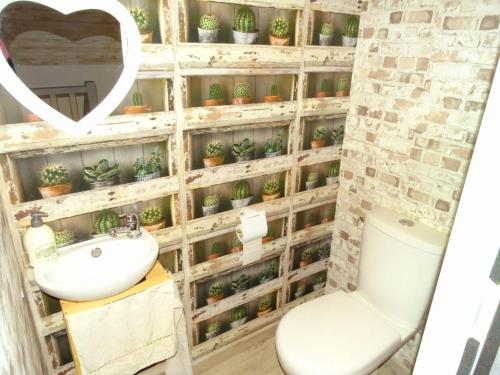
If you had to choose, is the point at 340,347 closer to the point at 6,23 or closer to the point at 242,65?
the point at 242,65

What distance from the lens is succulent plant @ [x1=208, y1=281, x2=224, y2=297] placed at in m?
2.06

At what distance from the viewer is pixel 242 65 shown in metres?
1.66

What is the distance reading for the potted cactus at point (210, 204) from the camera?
6.03ft

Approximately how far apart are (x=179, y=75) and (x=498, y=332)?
1400mm

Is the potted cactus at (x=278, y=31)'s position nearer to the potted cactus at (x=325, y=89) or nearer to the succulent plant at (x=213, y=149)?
the potted cactus at (x=325, y=89)

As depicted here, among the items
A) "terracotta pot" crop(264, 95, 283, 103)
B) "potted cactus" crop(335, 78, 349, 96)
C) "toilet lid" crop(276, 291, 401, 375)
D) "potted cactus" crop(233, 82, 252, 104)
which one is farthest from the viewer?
"potted cactus" crop(335, 78, 349, 96)

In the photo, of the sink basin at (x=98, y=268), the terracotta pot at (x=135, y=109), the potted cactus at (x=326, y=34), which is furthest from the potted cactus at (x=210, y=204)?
the potted cactus at (x=326, y=34)

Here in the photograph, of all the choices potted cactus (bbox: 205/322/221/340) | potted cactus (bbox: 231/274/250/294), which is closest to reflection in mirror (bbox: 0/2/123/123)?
potted cactus (bbox: 231/274/250/294)

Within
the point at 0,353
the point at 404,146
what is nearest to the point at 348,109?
the point at 404,146

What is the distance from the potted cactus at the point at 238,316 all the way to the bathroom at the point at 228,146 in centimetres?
2

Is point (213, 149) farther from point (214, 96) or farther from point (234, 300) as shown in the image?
point (234, 300)

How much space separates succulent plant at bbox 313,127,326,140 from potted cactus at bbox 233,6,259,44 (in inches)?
27.1

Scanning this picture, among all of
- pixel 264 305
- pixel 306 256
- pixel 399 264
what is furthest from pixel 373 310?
pixel 264 305

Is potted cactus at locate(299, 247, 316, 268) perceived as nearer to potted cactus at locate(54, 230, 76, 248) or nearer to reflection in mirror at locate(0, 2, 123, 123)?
potted cactus at locate(54, 230, 76, 248)
